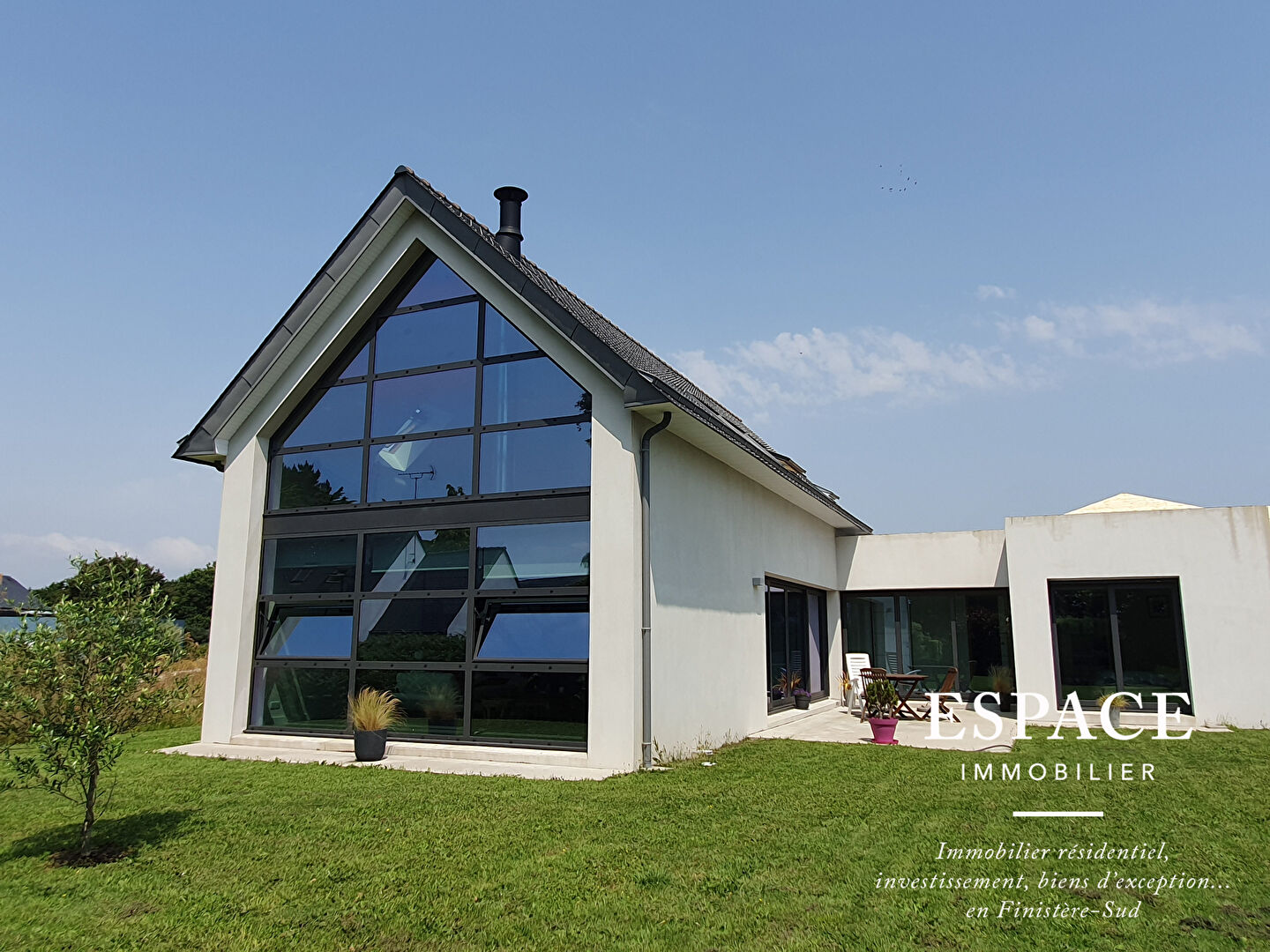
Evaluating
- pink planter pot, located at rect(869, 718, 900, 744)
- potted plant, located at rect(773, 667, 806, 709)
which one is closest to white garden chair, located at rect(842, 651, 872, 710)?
potted plant, located at rect(773, 667, 806, 709)

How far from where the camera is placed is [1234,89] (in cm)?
1034

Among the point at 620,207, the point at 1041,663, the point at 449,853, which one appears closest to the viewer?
the point at 449,853

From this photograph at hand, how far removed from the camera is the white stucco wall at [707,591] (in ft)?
33.8

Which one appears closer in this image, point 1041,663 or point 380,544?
point 380,544

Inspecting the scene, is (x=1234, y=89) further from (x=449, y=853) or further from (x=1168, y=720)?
(x=449, y=853)

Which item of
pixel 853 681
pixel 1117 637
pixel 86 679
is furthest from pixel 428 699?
pixel 1117 637

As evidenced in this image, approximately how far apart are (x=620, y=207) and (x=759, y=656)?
7.91 meters

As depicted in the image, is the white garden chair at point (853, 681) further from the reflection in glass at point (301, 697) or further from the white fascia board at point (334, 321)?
the white fascia board at point (334, 321)

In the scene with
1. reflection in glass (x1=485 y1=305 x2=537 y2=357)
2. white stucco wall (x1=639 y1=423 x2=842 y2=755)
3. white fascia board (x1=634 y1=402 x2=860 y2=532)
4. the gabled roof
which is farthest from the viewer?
reflection in glass (x1=485 y1=305 x2=537 y2=357)

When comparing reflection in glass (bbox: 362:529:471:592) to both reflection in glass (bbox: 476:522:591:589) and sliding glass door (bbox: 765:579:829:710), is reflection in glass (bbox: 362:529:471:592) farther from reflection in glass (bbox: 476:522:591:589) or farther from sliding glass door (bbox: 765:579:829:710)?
sliding glass door (bbox: 765:579:829:710)

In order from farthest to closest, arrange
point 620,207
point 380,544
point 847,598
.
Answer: point 847,598, point 620,207, point 380,544

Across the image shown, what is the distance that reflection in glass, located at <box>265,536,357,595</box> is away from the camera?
1161cm

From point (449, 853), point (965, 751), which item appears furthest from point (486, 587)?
point (965, 751)

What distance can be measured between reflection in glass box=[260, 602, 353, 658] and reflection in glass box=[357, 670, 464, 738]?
88 cm
